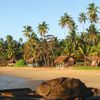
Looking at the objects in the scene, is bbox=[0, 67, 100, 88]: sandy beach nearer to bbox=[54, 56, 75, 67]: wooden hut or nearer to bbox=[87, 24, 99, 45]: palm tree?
bbox=[54, 56, 75, 67]: wooden hut

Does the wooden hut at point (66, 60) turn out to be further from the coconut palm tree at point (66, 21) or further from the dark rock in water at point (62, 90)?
the dark rock in water at point (62, 90)

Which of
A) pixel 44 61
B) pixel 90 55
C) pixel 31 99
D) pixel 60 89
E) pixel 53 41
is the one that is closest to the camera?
pixel 31 99

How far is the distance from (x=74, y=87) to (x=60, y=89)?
0.74 m

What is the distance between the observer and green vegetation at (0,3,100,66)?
73438 millimetres

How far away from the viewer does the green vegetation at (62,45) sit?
2891 inches

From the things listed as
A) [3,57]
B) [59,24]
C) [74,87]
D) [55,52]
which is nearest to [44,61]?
[55,52]

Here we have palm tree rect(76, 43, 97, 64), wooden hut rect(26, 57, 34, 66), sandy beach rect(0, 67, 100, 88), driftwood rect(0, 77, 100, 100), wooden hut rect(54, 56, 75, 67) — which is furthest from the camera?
wooden hut rect(26, 57, 34, 66)

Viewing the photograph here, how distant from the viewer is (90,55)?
230ft

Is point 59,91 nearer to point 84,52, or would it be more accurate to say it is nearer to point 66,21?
point 84,52

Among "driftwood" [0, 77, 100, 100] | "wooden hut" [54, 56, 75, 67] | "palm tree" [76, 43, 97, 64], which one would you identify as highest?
"palm tree" [76, 43, 97, 64]

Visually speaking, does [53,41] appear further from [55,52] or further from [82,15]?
[82,15]

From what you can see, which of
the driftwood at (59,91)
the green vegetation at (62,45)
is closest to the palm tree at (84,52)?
the green vegetation at (62,45)

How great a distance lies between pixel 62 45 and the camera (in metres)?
85.9

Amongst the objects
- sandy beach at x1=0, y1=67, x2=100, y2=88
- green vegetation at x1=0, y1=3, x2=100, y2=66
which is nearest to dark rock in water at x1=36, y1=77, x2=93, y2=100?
sandy beach at x1=0, y1=67, x2=100, y2=88
